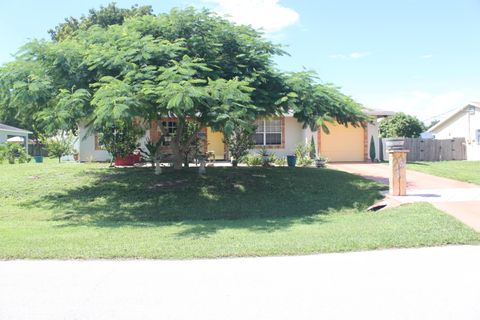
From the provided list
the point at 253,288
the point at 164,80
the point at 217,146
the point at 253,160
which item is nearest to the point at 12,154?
the point at 217,146

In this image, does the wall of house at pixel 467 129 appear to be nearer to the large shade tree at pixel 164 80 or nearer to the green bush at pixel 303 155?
the green bush at pixel 303 155

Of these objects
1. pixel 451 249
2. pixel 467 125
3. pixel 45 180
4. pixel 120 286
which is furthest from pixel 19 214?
pixel 467 125

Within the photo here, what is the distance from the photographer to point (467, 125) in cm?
3606

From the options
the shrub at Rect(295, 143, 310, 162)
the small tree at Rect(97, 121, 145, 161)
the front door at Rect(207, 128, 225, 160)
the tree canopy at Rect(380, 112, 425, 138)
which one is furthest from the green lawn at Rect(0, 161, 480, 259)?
the tree canopy at Rect(380, 112, 425, 138)

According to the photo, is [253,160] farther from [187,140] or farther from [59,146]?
[59,146]

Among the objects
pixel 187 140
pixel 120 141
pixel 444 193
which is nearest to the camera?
pixel 444 193

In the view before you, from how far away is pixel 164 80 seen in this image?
11.8 metres

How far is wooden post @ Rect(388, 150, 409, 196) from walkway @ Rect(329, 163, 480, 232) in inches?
13.5

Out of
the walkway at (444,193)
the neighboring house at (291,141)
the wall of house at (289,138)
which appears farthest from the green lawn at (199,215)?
the wall of house at (289,138)

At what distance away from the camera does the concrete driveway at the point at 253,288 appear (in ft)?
16.3

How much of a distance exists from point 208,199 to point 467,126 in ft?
95.0

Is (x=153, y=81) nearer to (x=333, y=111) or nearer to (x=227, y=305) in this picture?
(x=333, y=111)

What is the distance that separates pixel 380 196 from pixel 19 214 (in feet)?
35.5

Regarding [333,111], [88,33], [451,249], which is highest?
[88,33]
